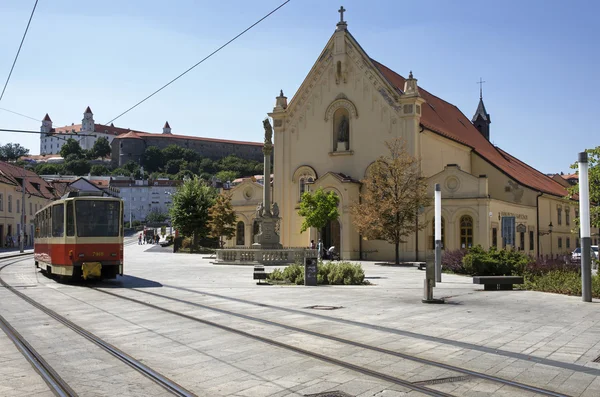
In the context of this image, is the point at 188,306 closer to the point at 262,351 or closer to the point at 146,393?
the point at 262,351

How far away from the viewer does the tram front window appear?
20688mm

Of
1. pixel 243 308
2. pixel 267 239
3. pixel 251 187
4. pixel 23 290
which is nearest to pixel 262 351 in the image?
pixel 243 308

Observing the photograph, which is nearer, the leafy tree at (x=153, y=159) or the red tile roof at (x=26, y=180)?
the red tile roof at (x=26, y=180)

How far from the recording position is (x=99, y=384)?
721 cm

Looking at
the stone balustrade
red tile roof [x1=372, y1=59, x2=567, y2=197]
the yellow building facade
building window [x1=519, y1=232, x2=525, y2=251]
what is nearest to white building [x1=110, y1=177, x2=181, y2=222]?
the yellow building facade

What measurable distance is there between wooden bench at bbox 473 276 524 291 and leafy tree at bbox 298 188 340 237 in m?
22.3

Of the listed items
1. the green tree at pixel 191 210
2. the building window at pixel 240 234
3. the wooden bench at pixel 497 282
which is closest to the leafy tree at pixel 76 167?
the green tree at pixel 191 210

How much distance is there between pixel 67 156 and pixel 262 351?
182 m

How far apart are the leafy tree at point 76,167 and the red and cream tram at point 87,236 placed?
16059 centimetres

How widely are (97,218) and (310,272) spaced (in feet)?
24.7

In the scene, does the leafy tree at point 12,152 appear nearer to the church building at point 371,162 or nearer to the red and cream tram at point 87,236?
the church building at point 371,162

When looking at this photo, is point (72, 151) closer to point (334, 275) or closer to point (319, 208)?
point (319, 208)

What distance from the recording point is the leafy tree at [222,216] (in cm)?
5125

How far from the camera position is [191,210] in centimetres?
5650
